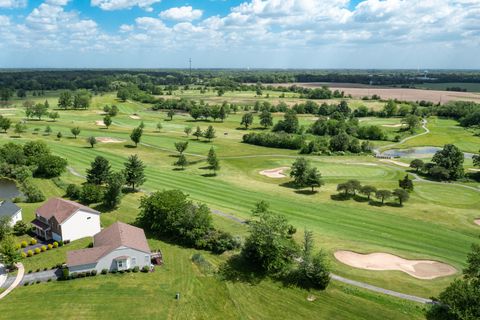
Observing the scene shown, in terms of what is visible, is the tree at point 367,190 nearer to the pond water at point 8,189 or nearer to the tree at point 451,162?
the tree at point 451,162

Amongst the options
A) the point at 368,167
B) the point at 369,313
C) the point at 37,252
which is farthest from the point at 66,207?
the point at 368,167

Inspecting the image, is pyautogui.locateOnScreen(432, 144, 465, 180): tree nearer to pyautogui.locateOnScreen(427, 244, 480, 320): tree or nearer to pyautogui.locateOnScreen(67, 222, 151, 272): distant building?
pyautogui.locateOnScreen(427, 244, 480, 320): tree

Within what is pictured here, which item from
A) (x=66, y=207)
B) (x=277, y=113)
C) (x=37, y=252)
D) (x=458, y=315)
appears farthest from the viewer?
(x=277, y=113)

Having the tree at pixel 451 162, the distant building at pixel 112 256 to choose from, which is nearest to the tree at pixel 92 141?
the distant building at pixel 112 256

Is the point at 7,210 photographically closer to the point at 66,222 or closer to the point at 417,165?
the point at 66,222

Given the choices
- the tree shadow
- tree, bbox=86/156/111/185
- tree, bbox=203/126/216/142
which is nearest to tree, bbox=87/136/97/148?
tree, bbox=203/126/216/142

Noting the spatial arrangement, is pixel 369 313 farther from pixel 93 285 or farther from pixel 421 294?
pixel 93 285

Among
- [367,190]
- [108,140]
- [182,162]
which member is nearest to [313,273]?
[367,190]
